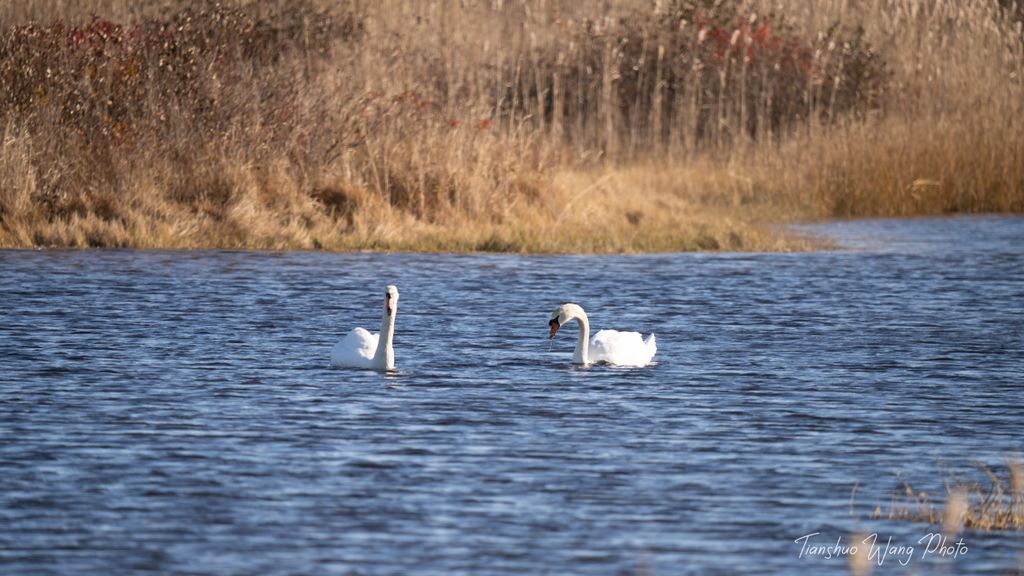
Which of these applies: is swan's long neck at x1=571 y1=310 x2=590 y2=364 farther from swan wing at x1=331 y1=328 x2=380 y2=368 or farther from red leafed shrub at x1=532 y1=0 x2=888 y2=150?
red leafed shrub at x1=532 y1=0 x2=888 y2=150

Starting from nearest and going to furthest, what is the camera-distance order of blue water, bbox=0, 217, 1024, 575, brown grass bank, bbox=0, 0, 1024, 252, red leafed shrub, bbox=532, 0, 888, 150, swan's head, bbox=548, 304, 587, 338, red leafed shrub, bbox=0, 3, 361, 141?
blue water, bbox=0, 217, 1024, 575
swan's head, bbox=548, 304, 587, 338
brown grass bank, bbox=0, 0, 1024, 252
red leafed shrub, bbox=0, 3, 361, 141
red leafed shrub, bbox=532, 0, 888, 150

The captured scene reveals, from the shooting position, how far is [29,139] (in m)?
19.5

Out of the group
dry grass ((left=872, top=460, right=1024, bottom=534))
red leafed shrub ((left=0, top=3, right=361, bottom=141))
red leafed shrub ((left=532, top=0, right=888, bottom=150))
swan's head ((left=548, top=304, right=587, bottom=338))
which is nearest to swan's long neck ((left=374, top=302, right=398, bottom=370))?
swan's head ((left=548, top=304, right=587, bottom=338))

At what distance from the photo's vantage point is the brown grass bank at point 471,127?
20031mm

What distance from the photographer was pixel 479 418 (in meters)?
10.3

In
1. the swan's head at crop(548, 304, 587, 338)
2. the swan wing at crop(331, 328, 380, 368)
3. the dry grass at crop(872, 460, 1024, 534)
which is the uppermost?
the swan's head at crop(548, 304, 587, 338)

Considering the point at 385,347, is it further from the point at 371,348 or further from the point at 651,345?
the point at 651,345

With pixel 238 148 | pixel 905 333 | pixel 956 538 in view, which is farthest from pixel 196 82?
pixel 956 538

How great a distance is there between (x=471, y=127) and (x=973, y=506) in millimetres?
14176

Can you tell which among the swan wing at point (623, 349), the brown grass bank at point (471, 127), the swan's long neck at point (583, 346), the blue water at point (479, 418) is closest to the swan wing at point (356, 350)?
the blue water at point (479, 418)

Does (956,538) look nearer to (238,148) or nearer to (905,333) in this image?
(905,333)

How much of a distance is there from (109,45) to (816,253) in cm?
882

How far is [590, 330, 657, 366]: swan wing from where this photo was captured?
12.6m

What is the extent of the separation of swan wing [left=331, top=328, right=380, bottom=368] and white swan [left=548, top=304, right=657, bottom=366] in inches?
60.4
